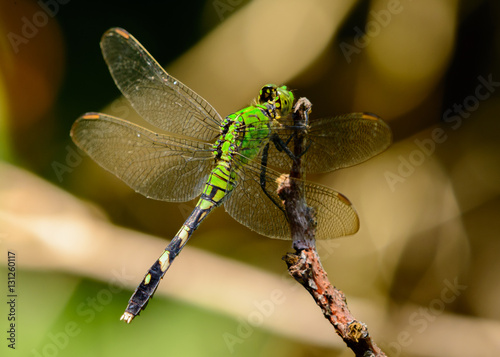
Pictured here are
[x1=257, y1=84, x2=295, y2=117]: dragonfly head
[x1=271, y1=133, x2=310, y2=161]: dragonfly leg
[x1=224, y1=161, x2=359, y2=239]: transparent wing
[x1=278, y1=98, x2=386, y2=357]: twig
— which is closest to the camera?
[x1=278, y1=98, x2=386, y2=357]: twig

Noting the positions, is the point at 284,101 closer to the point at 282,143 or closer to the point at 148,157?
the point at 282,143

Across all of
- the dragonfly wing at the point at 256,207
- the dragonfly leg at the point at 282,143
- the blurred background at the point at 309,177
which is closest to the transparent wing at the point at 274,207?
the dragonfly wing at the point at 256,207

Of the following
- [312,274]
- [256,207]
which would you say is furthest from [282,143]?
[312,274]

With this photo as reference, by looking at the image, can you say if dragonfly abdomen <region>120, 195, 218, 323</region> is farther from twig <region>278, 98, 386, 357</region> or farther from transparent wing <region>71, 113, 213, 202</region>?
twig <region>278, 98, 386, 357</region>

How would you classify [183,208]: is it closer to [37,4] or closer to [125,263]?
[125,263]

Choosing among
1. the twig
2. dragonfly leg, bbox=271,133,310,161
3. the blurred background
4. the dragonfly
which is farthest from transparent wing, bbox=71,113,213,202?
the blurred background

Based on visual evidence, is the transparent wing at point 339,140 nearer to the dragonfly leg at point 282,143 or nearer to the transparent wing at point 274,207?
the dragonfly leg at point 282,143

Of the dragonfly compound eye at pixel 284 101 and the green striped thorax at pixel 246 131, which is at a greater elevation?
the dragonfly compound eye at pixel 284 101
